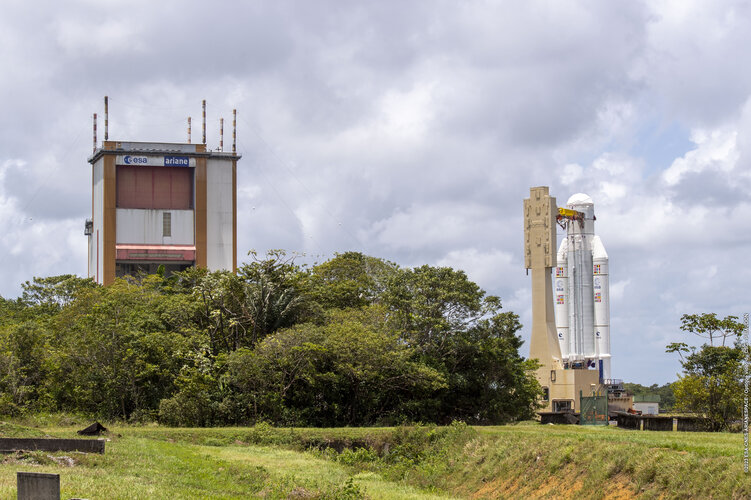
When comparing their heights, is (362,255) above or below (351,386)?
above

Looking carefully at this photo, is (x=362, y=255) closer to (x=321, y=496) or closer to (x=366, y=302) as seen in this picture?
(x=366, y=302)

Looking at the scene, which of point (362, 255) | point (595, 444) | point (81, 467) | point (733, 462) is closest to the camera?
point (733, 462)

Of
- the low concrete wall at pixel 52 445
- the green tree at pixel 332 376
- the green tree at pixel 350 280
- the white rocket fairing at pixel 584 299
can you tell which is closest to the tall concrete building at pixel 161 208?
the green tree at pixel 350 280

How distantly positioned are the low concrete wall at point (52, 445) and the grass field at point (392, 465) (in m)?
0.44

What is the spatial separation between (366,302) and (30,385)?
18.1 metres

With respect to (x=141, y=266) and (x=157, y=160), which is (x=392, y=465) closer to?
(x=141, y=266)

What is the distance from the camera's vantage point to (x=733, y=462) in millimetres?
16344

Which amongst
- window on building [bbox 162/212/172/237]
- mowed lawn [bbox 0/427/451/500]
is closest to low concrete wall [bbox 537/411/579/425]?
mowed lawn [bbox 0/427/451/500]

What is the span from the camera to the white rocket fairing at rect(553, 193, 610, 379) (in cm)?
9256

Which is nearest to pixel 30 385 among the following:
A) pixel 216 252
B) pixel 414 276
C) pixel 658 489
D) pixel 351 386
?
pixel 351 386

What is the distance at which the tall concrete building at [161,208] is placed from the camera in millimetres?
78875

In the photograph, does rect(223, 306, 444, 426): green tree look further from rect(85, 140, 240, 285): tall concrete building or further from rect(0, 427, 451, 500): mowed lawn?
rect(85, 140, 240, 285): tall concrete building

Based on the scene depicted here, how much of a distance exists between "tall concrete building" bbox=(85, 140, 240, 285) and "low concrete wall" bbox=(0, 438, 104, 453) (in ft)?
193

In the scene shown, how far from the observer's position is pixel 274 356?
3619 cm
